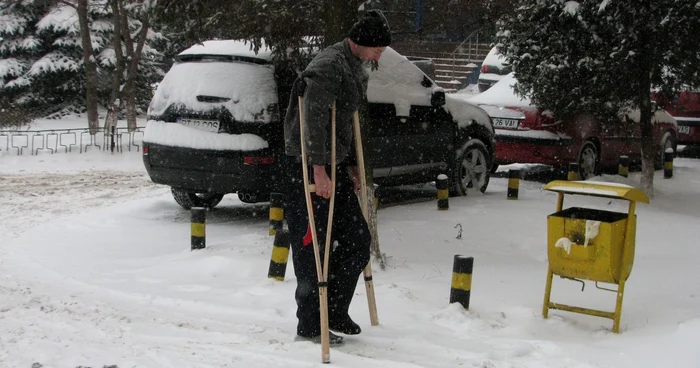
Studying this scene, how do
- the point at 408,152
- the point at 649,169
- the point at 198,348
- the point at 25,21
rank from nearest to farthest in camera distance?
the point at 198,348 < the point at 408,152 < the point at 649,169 < the point at 25,21

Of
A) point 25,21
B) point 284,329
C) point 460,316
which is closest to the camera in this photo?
point 284,329

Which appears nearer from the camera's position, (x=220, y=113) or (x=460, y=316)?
(x=460, y=316)

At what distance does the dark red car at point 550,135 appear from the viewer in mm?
13008

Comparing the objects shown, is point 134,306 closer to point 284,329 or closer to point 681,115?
point 284,329

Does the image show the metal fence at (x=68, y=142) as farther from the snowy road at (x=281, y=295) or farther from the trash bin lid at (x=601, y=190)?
the trash bin lid at (x=601, y=190)

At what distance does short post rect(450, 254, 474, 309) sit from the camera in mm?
5969

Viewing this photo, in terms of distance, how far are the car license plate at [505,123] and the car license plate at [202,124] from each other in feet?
19.4

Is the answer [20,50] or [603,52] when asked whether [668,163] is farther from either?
[20,50]

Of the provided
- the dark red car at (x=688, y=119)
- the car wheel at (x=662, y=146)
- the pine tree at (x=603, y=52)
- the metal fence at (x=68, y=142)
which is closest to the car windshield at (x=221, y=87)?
the pine tree at (x=603, y=52)

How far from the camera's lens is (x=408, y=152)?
34.5 ft

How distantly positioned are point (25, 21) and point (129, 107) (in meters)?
5.37

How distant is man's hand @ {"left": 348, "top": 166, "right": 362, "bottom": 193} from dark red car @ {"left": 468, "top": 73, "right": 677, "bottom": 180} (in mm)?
8305

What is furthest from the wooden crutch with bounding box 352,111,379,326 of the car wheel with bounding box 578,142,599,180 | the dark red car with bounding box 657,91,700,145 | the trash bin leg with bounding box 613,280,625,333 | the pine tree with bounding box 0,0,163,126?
the pine tree with bounding box 0,0,163,126

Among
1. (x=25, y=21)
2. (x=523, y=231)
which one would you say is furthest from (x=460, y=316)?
(x=25, y=21)
